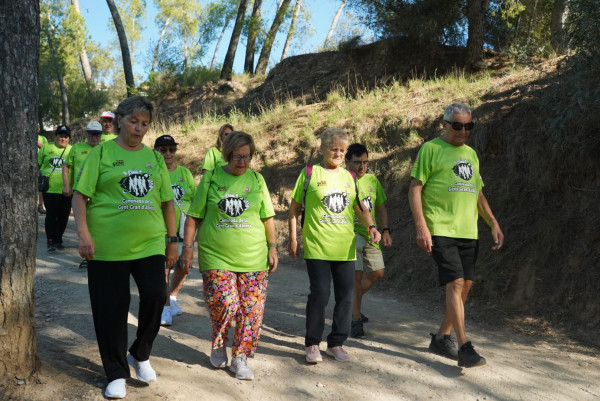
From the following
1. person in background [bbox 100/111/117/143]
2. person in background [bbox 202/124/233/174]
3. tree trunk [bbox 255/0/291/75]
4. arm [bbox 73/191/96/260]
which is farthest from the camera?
tree trunk [bbox 255/0/291/75]

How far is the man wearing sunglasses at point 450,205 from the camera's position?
5148mm

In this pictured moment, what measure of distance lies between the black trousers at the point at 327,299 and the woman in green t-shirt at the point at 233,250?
53 cm

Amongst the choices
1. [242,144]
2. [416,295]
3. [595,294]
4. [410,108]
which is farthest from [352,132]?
[242,144]

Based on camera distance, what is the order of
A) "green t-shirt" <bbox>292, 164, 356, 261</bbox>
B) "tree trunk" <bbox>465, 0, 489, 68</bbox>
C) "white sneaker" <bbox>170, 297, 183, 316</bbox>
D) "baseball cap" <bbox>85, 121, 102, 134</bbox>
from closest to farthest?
"green t-shirt" <bbox>292, 164, 356, 261</bbox>, "white sneaker" <bbox>170, 297, 183, 316</bbox>, "baseball cap" <bbox>85, 121, 102, 134</bbox>, "tree trunk" <bbox>465, 0, 489, 68</bbox>

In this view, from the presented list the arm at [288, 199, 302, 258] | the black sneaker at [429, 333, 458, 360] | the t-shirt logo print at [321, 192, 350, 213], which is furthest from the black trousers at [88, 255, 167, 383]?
the black sneaker at [429, 333, 458, 360]

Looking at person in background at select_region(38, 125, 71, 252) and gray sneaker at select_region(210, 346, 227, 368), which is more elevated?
person in background at select_region(38, 125, 71, 252)

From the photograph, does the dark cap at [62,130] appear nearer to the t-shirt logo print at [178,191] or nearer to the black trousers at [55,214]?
the black trousers at [55,214]

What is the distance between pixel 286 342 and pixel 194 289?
2.56m

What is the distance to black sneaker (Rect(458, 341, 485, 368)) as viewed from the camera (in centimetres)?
491

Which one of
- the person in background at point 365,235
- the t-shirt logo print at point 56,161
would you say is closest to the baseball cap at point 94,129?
the t-shirt logo print at point 56,161

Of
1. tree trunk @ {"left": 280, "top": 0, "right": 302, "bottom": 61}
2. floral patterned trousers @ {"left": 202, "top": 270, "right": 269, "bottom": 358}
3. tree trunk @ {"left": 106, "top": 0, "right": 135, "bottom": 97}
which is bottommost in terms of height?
floral patterned trousers @ {"left": 202, "top": 270, "right": 269, "bottom": 358}

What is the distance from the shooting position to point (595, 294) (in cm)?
657

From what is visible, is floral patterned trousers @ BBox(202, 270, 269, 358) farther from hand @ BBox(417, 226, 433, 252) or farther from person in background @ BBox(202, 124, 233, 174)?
person in background @ BBox(202, 124, 233, 174)

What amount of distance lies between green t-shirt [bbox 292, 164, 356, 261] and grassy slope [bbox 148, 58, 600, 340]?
289cm
